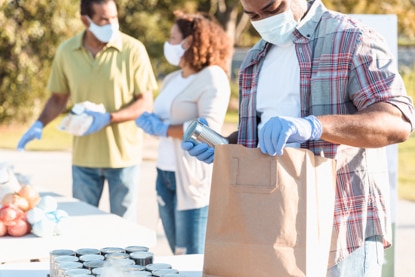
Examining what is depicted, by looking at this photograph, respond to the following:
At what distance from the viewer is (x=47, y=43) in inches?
568

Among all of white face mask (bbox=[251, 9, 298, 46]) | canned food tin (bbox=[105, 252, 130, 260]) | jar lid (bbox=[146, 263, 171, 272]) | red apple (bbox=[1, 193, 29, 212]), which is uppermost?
white face mask (bbox=[251, 9, 298, 46])

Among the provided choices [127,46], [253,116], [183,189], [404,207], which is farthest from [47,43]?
[253,116]

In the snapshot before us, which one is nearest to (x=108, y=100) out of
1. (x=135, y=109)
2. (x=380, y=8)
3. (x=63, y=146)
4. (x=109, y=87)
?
(x=109, y=87)

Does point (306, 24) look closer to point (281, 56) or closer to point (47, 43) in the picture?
point (281, 56)

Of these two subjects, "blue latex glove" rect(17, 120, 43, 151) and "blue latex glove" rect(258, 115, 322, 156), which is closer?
"blue latex glove" rect(258, 115, 322, 156)

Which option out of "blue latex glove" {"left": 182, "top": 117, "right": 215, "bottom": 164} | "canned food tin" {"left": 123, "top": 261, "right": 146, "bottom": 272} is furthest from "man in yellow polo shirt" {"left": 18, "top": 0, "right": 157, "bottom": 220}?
"canned food tin" {"left": 123, "top": 261, "right": 146, "bottom": 272}

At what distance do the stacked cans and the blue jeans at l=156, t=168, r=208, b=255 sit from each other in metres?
1.66

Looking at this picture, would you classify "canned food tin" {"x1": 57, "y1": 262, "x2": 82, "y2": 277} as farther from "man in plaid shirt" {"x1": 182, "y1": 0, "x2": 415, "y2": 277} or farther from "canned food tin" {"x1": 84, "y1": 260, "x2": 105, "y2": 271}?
"man in plaid shirt" {"x1": 182, "y1": 0, "x2": 415, "y2": 277}

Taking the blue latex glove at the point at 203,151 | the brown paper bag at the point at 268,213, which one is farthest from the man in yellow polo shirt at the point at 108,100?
the brown paper bag at the point at 268,213

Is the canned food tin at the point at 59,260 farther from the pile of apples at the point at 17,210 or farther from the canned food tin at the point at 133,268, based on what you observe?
the pile of apples at the point at 17,210

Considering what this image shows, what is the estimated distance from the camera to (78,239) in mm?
3271

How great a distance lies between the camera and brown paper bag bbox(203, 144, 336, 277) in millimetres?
2121

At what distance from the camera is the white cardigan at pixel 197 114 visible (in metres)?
4.27

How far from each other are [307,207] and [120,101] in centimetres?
289
